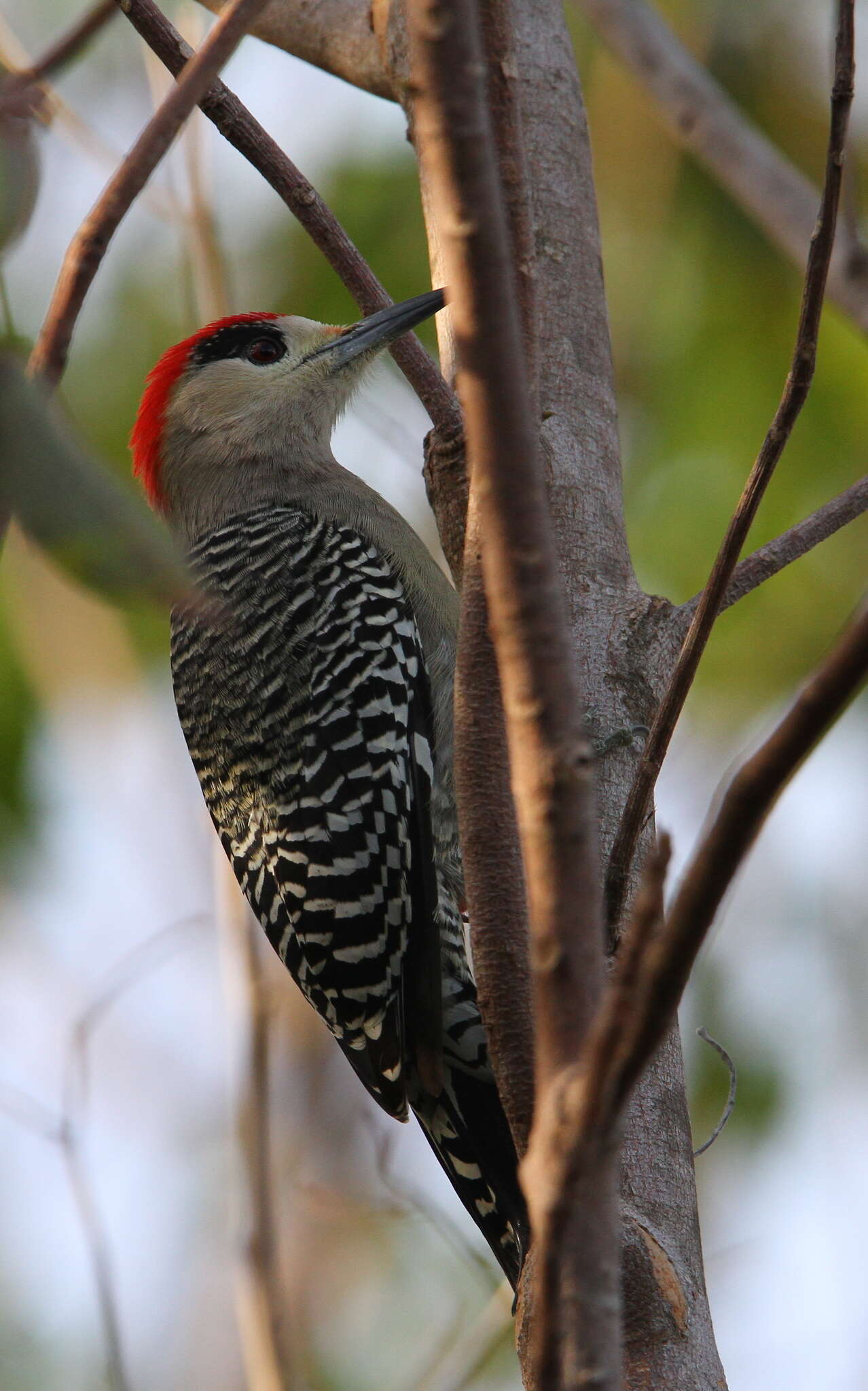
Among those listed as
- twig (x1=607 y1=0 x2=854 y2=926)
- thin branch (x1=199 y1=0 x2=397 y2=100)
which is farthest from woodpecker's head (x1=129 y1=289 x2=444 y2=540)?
twig (x1=607 y1=0 x2=854 y2=926)

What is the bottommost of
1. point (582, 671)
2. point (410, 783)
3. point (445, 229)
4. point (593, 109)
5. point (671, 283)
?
point (410, 783)

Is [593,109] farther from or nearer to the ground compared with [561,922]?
farther from the ground

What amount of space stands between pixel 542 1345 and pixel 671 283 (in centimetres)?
588

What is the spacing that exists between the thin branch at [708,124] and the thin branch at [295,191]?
1.20 meters

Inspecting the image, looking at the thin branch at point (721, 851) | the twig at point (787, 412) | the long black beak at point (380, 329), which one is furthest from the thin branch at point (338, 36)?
the thin branch at point (721, 851)

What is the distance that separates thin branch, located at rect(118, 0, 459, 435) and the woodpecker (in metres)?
0.37

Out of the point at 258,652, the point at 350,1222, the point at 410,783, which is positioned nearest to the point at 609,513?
the point at 410,783

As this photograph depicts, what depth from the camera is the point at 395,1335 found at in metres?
5.72

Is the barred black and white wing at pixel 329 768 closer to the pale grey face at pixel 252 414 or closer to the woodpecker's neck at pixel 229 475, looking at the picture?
the woodpecker's neck at pixel 229 475

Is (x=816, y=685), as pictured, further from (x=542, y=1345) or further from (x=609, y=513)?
(x=609, y=513)

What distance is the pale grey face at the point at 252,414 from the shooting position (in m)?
4.43

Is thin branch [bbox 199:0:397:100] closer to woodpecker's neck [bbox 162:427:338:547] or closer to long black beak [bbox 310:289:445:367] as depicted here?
long black beak [bbox 310:289:445:367]

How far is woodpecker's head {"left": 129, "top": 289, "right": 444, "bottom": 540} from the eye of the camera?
4.44 metres

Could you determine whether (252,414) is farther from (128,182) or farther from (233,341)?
(128,182)
